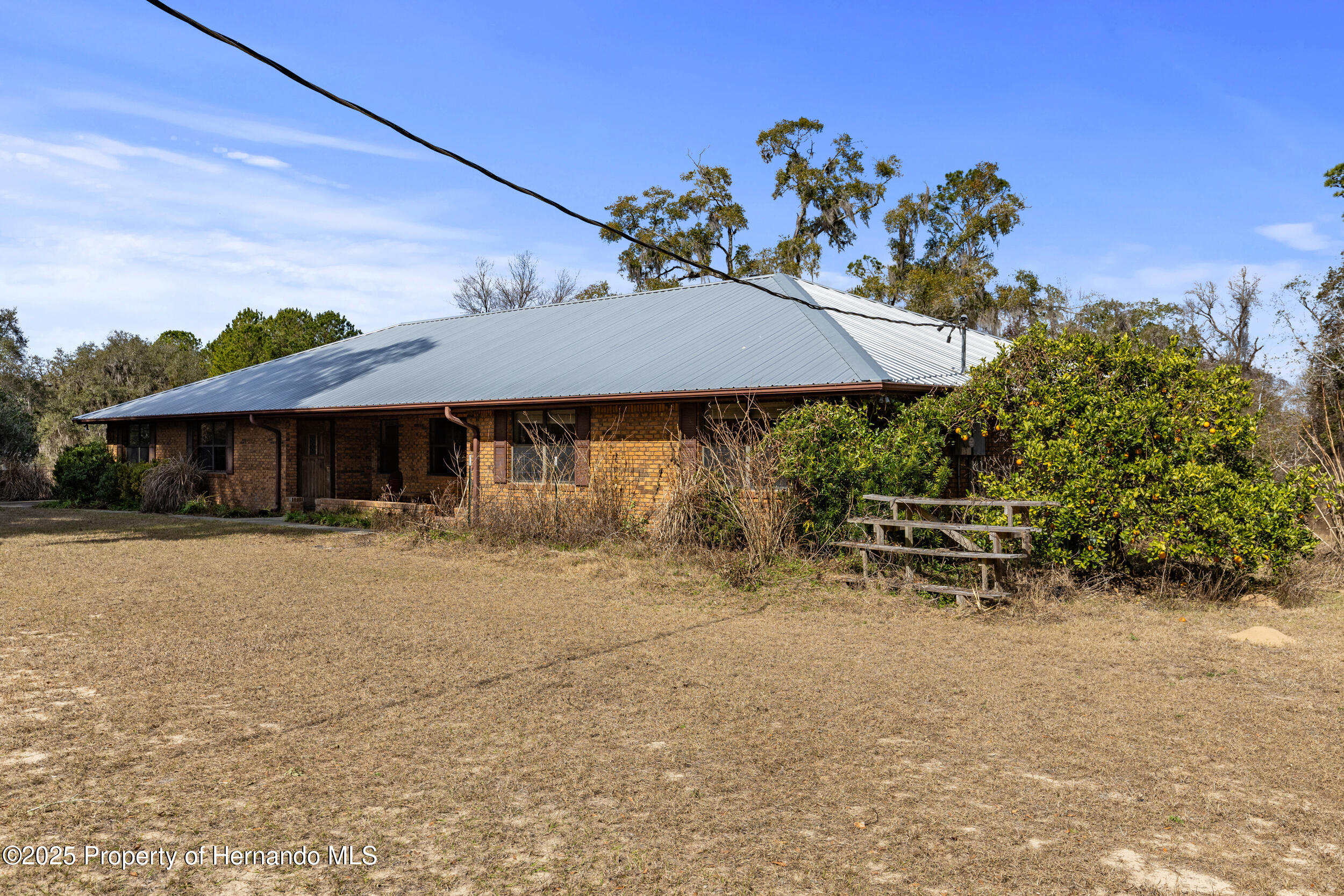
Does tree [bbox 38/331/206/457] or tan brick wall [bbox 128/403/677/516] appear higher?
tree [bbox 38/331/206/457]

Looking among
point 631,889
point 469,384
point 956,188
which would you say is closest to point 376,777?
point 631,889

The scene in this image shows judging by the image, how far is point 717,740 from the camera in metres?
5.65

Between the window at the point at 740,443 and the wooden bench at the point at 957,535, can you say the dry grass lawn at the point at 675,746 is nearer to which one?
the wooden bench at the point at 957,535

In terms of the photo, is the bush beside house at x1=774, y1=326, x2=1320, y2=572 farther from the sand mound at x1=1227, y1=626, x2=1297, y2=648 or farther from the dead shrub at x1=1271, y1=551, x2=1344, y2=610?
the sand mound at x1=1227, y1=626, x2=1297, y2=648

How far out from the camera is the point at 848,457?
1175 centimetres

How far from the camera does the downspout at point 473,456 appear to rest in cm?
1730

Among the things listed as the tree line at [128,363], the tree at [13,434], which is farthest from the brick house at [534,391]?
the tree line at [128,363]

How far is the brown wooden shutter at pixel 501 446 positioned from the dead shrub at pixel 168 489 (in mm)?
9559

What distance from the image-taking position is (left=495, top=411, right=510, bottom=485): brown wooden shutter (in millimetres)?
17578

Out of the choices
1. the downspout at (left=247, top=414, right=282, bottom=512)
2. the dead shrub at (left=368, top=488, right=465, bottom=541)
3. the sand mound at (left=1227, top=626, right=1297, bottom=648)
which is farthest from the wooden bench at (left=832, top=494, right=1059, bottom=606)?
the downspout at (left=247, top=414, right=282, bottom=512)

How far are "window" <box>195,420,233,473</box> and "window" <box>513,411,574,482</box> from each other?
9.48 meters

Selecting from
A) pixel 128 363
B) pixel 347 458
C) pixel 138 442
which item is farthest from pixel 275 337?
pixel 347 458

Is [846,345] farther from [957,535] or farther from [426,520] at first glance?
[426,520]

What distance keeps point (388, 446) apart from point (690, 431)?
10022 millimetres
